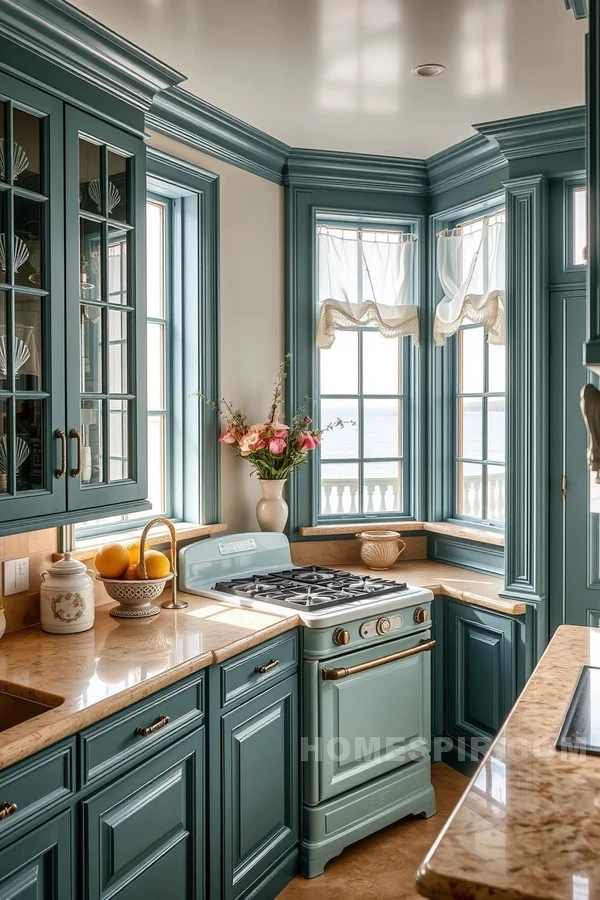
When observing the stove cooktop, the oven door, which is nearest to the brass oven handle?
the oven door

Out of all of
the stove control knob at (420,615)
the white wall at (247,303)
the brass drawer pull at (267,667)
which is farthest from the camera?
the white wall at (247,303)

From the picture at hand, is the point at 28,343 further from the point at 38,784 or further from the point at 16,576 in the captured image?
the point at 38,784

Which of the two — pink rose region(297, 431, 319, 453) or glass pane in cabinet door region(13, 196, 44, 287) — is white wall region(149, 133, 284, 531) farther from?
glass pane in cabinet door region(13, 196, 44, 287)

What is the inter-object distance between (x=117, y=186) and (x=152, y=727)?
1569 mm

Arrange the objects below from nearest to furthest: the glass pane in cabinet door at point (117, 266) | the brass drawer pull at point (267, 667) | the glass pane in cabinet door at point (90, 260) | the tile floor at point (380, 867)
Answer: the glass pane in cabinet door at point (90, 260) → the glass pane in cabinet door at point (117, 266) → the brass drawer pull at point (267, 667) → the tile floor at point (380, 867)

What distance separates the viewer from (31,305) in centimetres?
209

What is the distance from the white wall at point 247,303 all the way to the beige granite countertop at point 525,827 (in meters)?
1.93

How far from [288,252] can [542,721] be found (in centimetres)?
249

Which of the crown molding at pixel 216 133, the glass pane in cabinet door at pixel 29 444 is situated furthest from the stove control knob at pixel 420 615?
the crown molding at pixel 216 133

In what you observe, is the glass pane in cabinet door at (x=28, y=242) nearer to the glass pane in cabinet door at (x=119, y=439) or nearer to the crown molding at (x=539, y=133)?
the glass pane in cabinet door at (x=119, y=439)

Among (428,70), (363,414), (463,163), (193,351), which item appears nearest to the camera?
(428,70)

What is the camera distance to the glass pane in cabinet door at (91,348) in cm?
227

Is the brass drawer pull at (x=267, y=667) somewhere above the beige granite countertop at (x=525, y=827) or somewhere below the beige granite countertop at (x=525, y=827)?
below

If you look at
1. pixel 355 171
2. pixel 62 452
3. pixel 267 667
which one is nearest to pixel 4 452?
pixel 62 452
